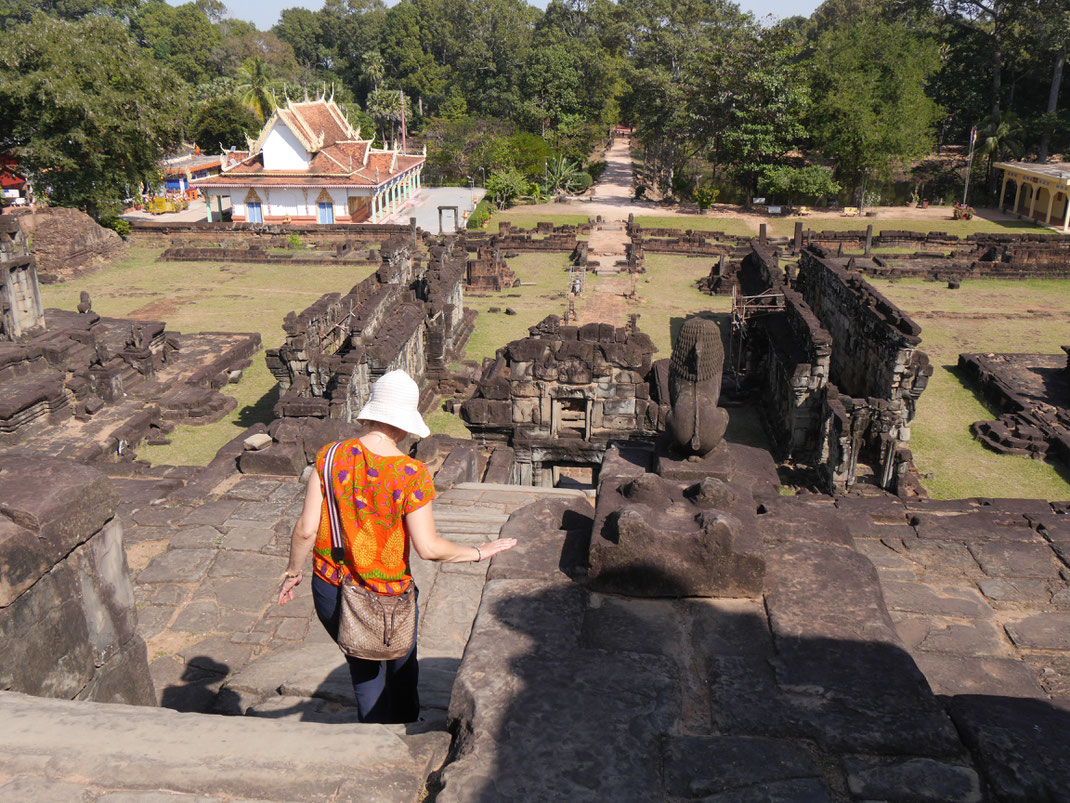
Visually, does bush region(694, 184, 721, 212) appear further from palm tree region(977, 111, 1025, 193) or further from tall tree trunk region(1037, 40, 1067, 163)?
tall tree trunk region(1037, 40, 1067, 163)

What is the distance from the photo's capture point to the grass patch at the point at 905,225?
3941 centimetres

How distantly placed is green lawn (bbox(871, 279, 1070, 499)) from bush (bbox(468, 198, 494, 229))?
61.5ft

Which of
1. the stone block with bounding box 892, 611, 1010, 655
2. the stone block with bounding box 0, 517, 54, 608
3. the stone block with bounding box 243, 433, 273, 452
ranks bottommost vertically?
the stone block with bounding box 892, 611, 1010, 655

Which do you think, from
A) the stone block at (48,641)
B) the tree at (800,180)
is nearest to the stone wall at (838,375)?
the stone block at (48,641)

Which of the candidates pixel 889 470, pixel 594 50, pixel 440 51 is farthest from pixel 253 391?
pixel 440 51

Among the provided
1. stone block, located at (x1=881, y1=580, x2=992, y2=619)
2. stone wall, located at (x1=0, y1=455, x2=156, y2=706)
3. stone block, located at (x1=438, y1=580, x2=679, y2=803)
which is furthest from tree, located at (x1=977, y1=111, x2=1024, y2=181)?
stone wall, located at (x1=0, y1=455, x2=156, y2=706)

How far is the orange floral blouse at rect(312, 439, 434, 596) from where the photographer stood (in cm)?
384

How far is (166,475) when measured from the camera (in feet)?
37.2

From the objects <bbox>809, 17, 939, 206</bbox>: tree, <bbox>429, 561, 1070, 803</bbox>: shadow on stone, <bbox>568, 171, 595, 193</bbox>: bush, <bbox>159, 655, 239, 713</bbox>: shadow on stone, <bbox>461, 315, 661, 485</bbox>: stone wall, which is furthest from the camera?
<bbox>568, 171, 595, 193</bbox>: bush

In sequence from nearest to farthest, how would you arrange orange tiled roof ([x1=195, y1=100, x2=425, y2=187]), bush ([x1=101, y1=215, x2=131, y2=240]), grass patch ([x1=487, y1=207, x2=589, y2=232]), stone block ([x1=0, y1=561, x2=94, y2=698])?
stone block ([x1=0, y1=561, x2=94, y2=698]) < bush ([x1=101, y1=215, x2=131, y2=240]) < orange tiled roof ([x1=195, y1=100, x2=425, y2=187]) < grass patch ([x1=487, y1=207, x2=589, y2=232])

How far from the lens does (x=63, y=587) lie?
4.11m

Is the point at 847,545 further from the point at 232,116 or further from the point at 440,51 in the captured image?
the point at 440,51

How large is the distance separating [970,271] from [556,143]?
29999 millimetres

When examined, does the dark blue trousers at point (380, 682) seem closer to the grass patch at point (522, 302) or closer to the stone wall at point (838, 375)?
the stone wall at point (838, 375)
